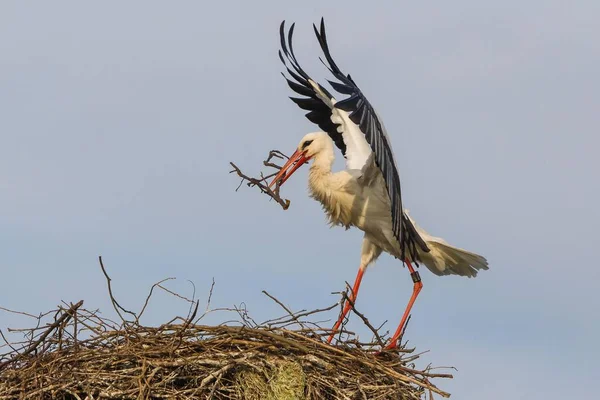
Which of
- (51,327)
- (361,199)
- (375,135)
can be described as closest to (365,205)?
(361,199)

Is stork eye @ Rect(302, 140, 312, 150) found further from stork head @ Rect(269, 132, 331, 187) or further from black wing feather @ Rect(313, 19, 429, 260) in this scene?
black wing feather @ Rect(313, 19, 429, 260)

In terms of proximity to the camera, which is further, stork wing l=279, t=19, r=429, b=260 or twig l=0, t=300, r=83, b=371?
stork wing l=279, t=19, r=429, b=260

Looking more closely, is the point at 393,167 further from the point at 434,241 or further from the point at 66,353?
the point at 66,353

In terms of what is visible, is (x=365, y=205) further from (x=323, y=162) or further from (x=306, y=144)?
(x=306, y=144)

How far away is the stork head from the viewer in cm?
916

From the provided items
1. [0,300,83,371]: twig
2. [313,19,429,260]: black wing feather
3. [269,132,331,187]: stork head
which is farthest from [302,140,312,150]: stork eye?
[0,300,83,371]: twig

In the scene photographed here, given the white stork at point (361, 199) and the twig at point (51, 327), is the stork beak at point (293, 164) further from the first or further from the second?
the twig at point (51, 327)

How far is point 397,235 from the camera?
8633 millimetres

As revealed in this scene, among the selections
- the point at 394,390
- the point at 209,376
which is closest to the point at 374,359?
the point at 394,390

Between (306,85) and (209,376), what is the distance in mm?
2669

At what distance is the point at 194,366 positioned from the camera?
727cm

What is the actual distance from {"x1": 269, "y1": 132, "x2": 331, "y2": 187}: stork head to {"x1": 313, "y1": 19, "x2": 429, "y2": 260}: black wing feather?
2.18 ft

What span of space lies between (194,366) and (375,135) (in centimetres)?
186

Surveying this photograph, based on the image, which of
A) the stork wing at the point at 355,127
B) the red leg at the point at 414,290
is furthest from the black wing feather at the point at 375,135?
the red leg at the point at 414,290
